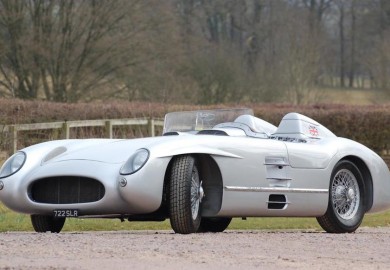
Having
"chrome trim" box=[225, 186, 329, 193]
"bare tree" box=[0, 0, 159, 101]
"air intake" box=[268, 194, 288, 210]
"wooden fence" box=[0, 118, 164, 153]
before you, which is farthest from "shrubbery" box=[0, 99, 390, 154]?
"air intake" box=[268, 194, 288, 210]

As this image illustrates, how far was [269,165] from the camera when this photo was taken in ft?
36.2

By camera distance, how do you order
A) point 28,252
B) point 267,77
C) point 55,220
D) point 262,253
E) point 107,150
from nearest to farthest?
point 28,252
point 262,253
point 107,150
point 55,220
point 267,77

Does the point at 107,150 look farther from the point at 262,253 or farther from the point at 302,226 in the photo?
the point at 302,226

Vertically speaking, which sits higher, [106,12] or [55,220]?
[106,12]

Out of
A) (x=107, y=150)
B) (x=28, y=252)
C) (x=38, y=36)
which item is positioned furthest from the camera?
(x=38, y=36)

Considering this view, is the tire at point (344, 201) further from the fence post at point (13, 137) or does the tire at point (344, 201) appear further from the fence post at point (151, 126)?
the fence post at point (151, 126)

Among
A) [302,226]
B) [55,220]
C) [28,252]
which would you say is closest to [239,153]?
[55,220]

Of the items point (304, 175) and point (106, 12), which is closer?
point (304, 175)

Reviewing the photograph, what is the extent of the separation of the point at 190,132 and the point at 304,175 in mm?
1423

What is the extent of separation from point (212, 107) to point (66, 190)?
23478 mm

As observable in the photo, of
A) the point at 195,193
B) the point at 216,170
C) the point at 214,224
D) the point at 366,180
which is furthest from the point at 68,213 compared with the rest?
the point at 366,180

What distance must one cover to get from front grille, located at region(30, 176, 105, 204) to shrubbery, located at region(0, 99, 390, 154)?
13285mm

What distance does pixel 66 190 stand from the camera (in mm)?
10195

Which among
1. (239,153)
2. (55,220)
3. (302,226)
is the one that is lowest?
(302,226)
